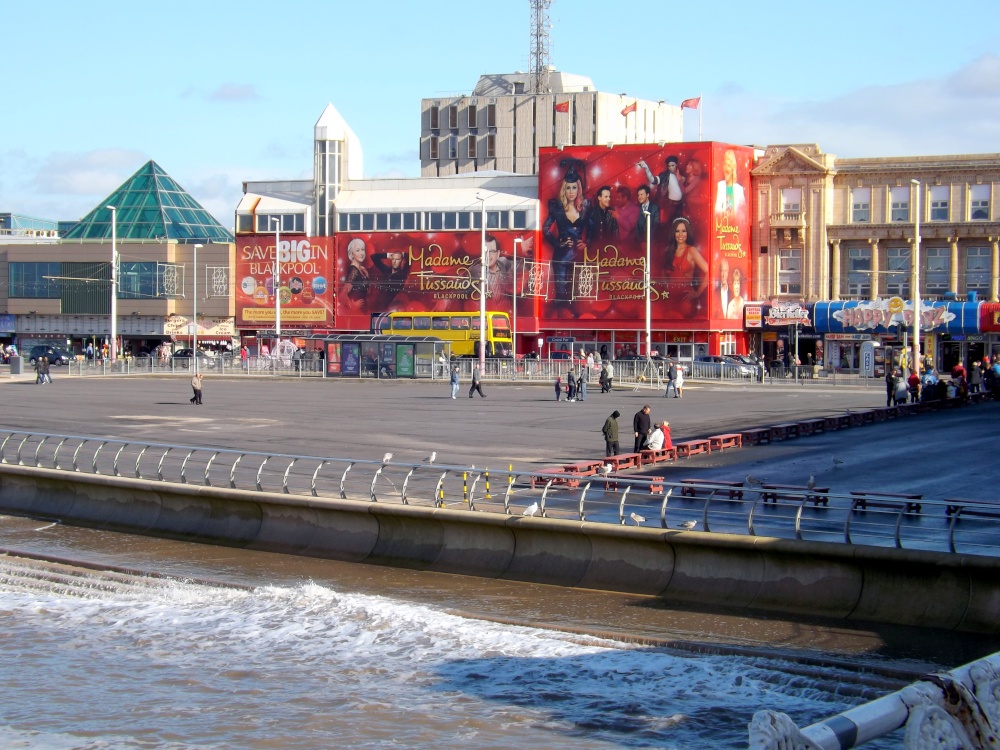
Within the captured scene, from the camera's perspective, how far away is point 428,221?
291 feet

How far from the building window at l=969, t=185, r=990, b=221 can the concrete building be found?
3746 cm

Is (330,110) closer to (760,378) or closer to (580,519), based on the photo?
(760,378)

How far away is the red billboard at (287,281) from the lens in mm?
91312

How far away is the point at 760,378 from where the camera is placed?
61344mm

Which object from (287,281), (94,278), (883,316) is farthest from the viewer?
(94,278)

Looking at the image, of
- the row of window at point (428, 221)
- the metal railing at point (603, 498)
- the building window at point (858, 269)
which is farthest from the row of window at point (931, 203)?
the metal railing at point (603, 498)

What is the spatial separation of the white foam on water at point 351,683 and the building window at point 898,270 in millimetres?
68318

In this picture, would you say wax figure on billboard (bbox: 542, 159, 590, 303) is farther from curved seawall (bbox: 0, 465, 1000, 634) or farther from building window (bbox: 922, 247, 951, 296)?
curved seawall (bbox: 0, 465, 1000, 634)

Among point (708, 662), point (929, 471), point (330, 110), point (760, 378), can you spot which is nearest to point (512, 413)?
point (929, 471)

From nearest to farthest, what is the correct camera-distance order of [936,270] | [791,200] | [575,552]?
[575,552] < [936,270] < [791,200]

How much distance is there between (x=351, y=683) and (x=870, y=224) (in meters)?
72.1

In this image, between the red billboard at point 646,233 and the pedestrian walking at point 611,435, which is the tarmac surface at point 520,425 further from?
the red billboard at point 646,233

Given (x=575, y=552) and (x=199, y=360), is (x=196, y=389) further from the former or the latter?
(x=575, y=552)

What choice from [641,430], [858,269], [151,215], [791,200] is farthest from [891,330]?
[151,215]
